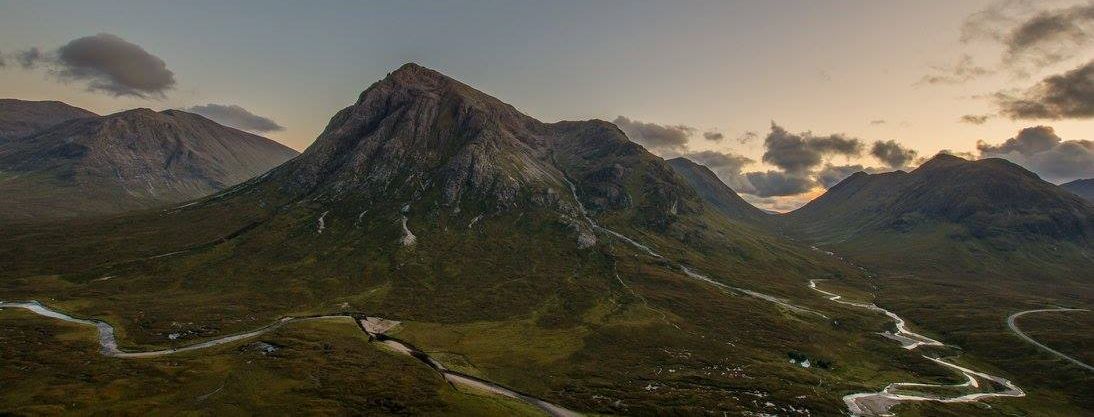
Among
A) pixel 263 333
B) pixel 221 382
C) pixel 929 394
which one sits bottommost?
pixel 929 394

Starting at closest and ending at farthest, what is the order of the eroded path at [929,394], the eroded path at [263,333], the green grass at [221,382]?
the green grass at [221,382] < the eroded path at [263,333] < the eroded path at [929,394]

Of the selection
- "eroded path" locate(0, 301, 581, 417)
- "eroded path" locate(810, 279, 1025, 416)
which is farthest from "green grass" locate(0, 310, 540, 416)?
"eroded path" locate(810, 279, 1025, 416)

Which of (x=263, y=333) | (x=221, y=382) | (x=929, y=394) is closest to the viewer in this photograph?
(x=221, y=382)

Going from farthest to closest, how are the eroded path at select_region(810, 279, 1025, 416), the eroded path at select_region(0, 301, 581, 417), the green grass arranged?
the eroded path at select_region(810, 279, 1025, 416), the eroded path at select_region(0, 301, 581, 417), the green grass

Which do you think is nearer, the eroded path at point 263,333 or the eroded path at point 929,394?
the eroded path at point 263,333

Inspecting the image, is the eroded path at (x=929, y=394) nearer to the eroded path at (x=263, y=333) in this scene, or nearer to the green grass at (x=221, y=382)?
the eroded path at (x=263, y=333)

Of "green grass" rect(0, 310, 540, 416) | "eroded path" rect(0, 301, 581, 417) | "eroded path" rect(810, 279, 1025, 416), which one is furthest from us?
"eroded path" rect(810, 279, 1025, 416)

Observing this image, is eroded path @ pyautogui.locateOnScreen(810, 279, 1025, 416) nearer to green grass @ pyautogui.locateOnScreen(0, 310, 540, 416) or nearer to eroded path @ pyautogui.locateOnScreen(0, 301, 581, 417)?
eroded path @ pyautogui.locateOnScreen(0, 301, 581, 417)

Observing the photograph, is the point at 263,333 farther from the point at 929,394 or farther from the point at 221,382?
the point at 929,394

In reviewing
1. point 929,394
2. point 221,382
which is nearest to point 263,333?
point 221,382

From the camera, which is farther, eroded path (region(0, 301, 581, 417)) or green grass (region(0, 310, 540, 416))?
eroded path (region(0, 301, 581, 417))

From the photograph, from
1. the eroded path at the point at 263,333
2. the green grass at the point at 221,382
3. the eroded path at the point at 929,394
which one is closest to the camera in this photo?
the green grass at the point at 221,382

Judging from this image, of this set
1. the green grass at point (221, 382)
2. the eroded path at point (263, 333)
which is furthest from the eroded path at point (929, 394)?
the green grass at point (221, 382)
